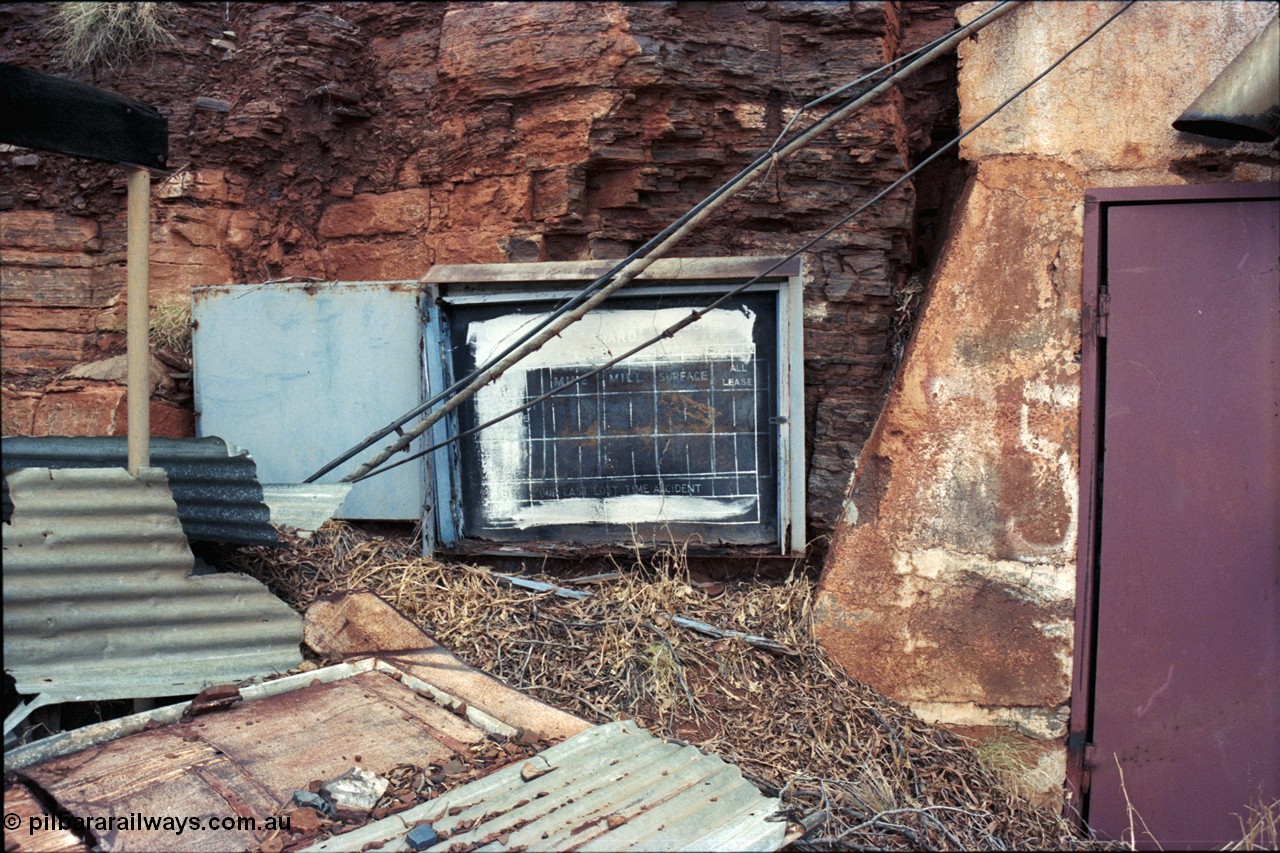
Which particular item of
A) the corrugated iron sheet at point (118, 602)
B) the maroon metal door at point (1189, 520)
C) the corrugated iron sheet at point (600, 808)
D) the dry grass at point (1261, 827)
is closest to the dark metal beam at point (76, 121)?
the corrugated iron sheet at point (118, 602)

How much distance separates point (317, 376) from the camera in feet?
14.8

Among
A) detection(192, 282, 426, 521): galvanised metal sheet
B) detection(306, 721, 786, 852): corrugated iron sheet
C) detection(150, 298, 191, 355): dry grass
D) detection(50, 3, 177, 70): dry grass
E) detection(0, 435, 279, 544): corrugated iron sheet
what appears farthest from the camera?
detection(50, 3, 177, 70): dry grass

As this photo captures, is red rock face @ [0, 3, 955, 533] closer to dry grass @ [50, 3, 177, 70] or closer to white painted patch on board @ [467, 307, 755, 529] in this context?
dry grass @ [50, 3, 177, 70]

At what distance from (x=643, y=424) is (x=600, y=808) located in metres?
2.02

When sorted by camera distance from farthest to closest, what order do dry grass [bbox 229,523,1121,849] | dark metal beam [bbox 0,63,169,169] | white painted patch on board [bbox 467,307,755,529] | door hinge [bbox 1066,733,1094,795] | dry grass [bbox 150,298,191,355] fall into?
1. dry grass [bbox 150,298,191,355]
2. white painted patch on board [bbox 467,307,755,529]
3. door hinge [bbox 1066,733,1094,795]
4. dry grass [bbox 229,523,1121,849]
5. dark metal beam [bbox 0,63,169,169]

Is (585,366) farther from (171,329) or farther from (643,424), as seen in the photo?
(171,329)

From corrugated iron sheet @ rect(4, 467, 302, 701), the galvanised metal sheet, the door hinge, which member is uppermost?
the galvanised metal sheet

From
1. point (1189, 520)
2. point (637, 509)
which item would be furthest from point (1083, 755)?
point (637, 509)

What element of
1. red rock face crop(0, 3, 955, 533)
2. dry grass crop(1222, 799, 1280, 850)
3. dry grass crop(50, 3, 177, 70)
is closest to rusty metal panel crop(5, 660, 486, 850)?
red rock face crop(0, 3, 955, 533)

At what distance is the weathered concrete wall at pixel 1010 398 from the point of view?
3.69 meters

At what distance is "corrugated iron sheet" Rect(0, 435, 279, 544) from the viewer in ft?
11.6

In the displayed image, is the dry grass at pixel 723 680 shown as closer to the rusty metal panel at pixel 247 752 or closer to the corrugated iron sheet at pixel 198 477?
the corrugated iron sheet at pixel 198 477

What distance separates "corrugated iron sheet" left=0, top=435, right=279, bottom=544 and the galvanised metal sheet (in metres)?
0.76

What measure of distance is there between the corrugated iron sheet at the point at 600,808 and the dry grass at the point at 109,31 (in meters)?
5.00
